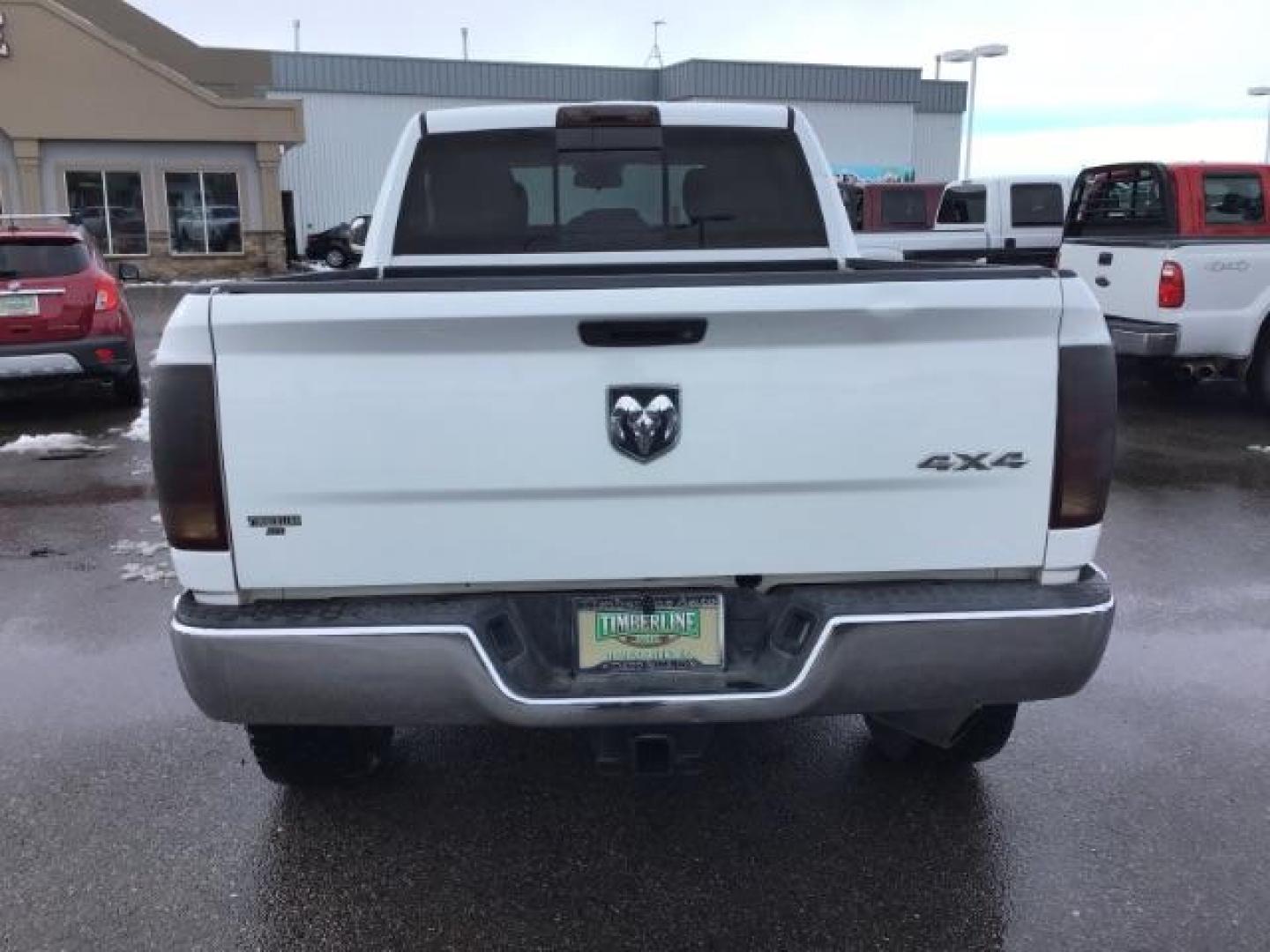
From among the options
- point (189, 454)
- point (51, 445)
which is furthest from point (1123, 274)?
point (189, 454)

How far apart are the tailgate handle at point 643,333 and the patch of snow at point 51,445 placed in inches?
304

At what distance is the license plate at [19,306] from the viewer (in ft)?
31.8

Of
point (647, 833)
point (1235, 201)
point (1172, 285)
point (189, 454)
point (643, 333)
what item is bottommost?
point (647, 833)

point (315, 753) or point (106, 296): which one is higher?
point (106, 296)

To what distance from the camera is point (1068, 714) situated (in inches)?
163

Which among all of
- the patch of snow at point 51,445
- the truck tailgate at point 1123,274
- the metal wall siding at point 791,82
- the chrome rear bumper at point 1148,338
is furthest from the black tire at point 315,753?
the metal wall siding at point 791,82

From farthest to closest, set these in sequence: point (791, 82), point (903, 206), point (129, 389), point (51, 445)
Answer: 1. point (791, 82)
2. point (903, 206)
3. point (129, 389)
4. point (51, 445)

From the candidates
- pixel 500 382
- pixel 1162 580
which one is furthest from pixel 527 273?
pixel 1162 580

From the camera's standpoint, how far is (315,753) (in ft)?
11.3

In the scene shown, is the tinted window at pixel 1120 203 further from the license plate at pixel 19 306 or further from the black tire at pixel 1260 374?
the license plate at pixel 19 306

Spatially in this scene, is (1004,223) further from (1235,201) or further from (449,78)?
(449,78)

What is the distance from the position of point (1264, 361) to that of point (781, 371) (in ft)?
29.7

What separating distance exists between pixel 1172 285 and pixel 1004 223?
8.37m

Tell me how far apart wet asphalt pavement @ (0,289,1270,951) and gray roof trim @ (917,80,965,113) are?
146 feet
